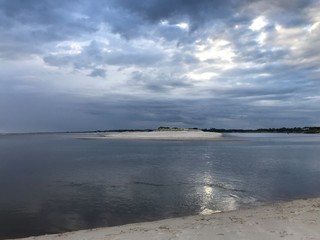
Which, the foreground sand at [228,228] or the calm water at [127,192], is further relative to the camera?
the calm water at [127,192]

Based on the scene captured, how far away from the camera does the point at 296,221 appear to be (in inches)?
517

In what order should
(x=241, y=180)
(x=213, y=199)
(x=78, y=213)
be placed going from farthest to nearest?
(x=241, y=180) → (x=213, y=199) → (x=78, y=213)

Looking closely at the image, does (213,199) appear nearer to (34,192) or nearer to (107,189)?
(107,189)

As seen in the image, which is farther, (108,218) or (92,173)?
(92,173)

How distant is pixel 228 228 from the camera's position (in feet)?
40.1

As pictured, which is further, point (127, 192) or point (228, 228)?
point (127, 192)

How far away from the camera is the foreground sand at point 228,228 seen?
445 inches

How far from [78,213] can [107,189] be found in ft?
20.2

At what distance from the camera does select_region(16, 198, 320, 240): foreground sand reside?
37.1 feet

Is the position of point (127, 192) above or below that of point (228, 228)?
below

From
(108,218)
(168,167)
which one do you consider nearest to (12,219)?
(108,218)

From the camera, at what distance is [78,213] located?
17.3 meters

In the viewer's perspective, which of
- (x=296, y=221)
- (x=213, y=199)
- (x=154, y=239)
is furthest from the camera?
(x=213, y=199)

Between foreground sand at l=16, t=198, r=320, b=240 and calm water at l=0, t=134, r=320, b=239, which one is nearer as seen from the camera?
foreground sand at l=16, t=198, r=320, b=240
